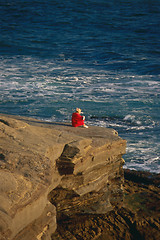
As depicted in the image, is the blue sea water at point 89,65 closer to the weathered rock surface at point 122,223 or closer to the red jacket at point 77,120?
the weathered rock surface at point 122,223

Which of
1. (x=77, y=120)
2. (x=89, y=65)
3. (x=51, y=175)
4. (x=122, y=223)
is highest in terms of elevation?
(x=77, y=120)

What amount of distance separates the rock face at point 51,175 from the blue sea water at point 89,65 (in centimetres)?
375

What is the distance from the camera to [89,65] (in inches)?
1134

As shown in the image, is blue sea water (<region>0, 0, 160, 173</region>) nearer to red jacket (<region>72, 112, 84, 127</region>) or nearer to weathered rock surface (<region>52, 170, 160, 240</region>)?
weathered rock surface (<region>52, 170, 160, 240</region>)

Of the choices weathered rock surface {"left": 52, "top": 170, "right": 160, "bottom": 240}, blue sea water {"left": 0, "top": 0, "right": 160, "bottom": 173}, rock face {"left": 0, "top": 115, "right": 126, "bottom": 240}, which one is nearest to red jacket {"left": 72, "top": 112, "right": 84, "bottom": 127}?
rock face {"left": 0, "top": 115, "right": 126, "bottom": 240}

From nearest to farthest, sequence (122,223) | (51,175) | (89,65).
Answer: (51,175), (122,223), (89,65)

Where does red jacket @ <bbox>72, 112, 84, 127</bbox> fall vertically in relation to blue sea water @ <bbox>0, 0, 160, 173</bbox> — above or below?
above

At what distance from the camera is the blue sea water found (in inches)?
668

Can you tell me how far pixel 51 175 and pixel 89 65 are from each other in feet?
74.2

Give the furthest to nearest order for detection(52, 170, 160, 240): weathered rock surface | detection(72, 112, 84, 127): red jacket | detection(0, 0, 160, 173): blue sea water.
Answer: detection(0, 0, 160, 173): blue sea water < detection(72, 112, 84, 127): red jacket < detection(52, 170, 160, 240): weathered rock surface

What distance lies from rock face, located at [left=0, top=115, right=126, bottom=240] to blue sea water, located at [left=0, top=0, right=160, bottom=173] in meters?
3.75

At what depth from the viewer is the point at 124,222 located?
326 inches

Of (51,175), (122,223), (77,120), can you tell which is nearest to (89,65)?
(77,120)

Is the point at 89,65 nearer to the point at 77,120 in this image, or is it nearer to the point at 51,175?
the point at 77,120
